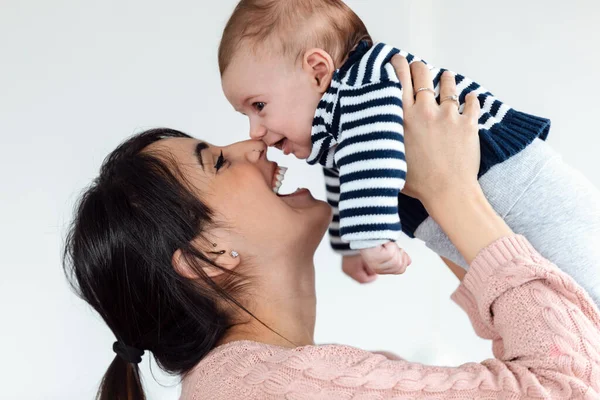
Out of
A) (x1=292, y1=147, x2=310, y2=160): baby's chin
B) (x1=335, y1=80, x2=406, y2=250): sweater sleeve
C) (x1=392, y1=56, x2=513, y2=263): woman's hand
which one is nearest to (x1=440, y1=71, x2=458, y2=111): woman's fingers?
(x1=392, y1=56, x2=513, y2=263): woman's hand

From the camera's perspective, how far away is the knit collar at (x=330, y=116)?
1.40m

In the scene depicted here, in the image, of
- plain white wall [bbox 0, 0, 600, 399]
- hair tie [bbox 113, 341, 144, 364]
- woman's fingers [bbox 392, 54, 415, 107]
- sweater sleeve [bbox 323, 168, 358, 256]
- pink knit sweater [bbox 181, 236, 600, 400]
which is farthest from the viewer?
plain white wall [bbox 0, 0, 600, 399]

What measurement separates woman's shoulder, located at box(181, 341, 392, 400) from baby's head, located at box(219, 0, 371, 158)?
0.48 meters

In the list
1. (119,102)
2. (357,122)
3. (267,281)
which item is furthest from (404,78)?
(119,102)

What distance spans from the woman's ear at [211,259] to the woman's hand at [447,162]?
0.38m

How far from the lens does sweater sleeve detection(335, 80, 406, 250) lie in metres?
1.25

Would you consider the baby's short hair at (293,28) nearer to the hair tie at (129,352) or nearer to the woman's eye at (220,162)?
the woman's eye at (220,162)

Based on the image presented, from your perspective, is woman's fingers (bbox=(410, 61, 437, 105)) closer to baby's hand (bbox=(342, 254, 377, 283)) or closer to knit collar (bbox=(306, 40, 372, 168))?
knit collar (bbox=(306, 40, 372, 168))

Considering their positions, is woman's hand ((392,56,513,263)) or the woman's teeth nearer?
woman's hand ((392,56,513,263))

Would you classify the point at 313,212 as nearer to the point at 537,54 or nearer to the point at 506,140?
the point at 506,140

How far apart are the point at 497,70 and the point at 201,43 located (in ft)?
3.71

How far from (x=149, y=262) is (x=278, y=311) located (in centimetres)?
29

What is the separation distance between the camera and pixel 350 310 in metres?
2.70

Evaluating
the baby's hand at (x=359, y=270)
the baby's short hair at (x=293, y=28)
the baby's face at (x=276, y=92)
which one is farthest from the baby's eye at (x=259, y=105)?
the baby's hand at (x=359, y=270)
